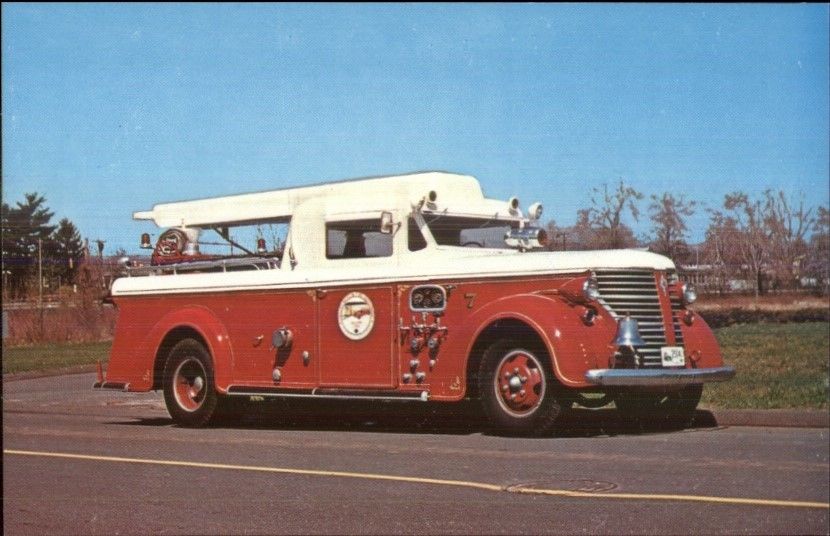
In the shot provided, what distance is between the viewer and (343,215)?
1398cm

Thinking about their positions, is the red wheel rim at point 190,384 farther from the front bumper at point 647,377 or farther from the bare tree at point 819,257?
the bare tree at point 819,257

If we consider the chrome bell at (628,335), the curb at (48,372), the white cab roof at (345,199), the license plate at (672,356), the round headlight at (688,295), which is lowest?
the curb at (48,372)

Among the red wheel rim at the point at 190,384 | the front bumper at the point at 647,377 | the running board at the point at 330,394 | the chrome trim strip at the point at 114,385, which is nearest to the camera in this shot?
the front bumper at the point at 647,377

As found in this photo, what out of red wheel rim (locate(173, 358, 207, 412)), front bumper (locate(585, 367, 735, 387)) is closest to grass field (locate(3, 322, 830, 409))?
front bumper (locate(585, 367, 735, 387))

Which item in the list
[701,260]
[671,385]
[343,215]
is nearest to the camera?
[671,385]

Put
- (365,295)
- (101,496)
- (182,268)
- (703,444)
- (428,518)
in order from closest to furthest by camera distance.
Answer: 1. (428,518)
2. (101,496)
3. (703,444)
4. (365,295)
5. (182,268)

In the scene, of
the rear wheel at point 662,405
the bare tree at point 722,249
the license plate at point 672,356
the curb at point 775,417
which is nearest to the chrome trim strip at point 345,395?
the rear wheel at point 662,405

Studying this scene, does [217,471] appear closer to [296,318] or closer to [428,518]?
[428,518]

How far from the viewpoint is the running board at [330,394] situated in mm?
12609

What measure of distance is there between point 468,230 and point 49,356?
1392cm

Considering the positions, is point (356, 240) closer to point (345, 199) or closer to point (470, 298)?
point (345, 199)

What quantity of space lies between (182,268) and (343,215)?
8.91 feet

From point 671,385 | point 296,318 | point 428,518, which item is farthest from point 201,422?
point 428,518

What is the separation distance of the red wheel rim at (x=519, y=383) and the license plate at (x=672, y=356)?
1225 millimetres
